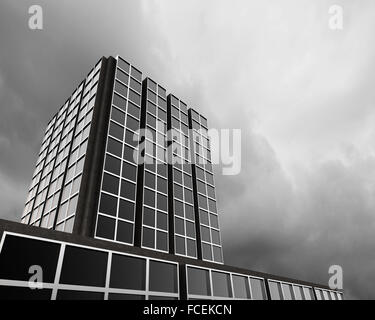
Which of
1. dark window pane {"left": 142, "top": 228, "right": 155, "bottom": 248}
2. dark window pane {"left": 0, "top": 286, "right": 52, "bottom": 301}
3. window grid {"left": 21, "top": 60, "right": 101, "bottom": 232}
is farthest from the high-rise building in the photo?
window grid {"left": 21, "top": 60, "right": 101, "bottom": 232}

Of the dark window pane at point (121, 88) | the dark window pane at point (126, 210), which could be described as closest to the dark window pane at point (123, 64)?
the dark window pane at point (121, 88)

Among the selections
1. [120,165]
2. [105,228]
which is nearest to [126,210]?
[105,228]

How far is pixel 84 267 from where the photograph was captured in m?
14.9

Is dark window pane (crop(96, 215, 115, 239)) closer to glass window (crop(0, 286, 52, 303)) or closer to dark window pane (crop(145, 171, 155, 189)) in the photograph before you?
dark window pane (crop(145, 171, 155, 189))

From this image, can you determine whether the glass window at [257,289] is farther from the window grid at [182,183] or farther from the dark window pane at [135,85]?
the dark window pane at [135,85]

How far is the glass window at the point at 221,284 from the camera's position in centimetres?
2167

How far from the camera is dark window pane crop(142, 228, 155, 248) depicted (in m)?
27.3

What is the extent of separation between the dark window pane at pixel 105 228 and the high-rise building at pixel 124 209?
104 millimetres

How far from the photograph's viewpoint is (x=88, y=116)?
102ft

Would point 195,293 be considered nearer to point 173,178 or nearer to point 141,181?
point 141,181

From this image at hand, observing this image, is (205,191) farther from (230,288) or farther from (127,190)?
(230,288)
